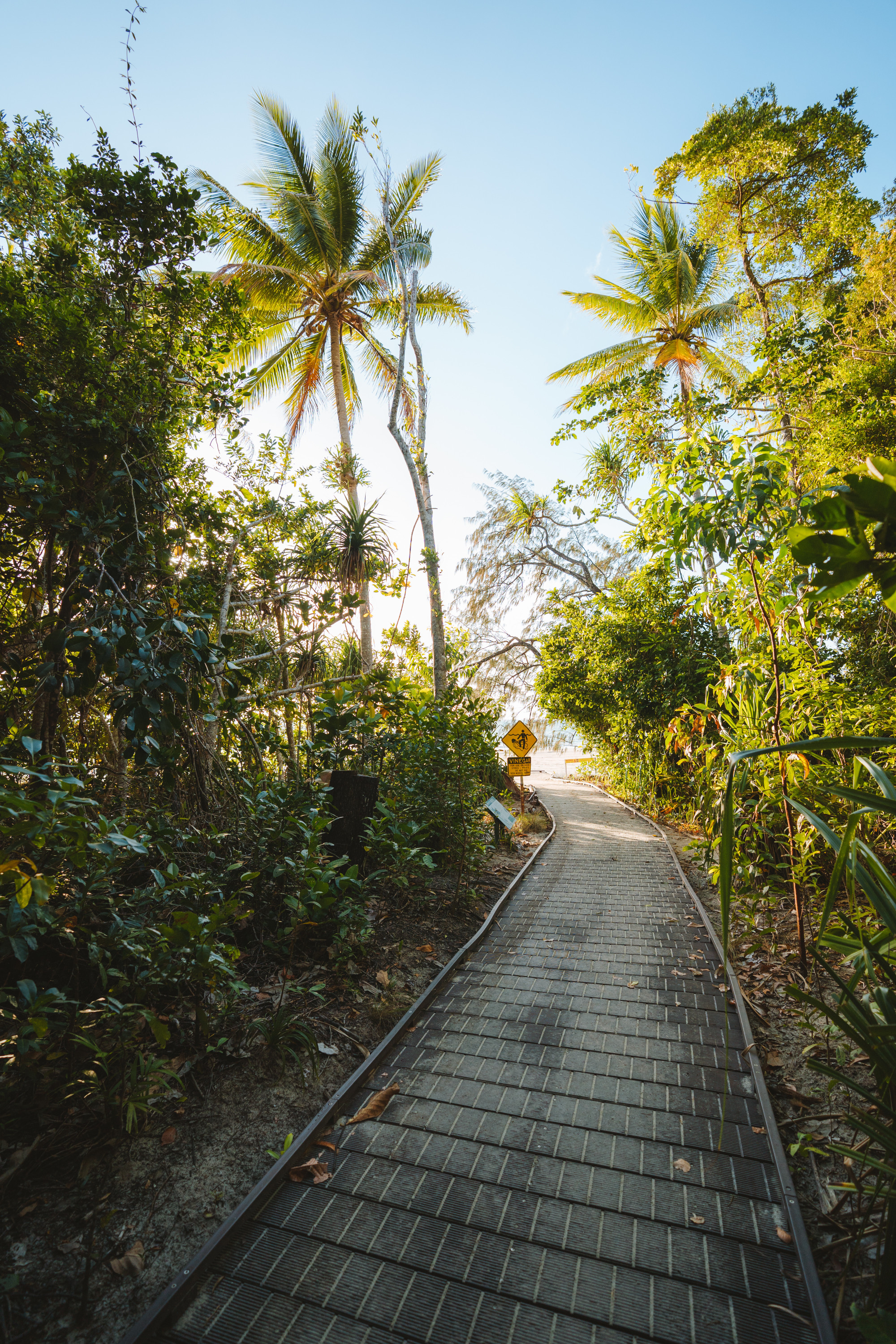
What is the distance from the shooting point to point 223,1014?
288 cm

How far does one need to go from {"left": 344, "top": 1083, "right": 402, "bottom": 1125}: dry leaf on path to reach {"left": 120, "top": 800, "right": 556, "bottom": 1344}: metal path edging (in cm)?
9

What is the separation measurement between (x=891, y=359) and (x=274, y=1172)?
11197 millimetres

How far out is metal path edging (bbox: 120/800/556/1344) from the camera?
5.50 ft

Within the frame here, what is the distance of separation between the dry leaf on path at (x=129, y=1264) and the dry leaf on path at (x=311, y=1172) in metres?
0.55

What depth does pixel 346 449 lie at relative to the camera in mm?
10633

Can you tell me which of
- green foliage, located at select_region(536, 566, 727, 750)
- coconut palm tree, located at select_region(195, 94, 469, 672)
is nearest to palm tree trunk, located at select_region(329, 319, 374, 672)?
coconut palm tree, located at select_region(195, 94, 469, 672)

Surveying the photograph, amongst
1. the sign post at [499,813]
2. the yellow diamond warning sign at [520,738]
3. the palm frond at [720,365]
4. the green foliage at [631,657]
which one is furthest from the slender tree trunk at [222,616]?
the palm frond at [720,365]

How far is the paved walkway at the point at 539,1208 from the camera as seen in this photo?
5.68 feet

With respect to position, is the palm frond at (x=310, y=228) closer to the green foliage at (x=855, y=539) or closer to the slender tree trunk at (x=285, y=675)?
the slender tree trunk at (x=285, y=675)

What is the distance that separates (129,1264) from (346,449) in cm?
1075

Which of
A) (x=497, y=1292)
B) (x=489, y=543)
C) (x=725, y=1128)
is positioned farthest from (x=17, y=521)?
(x=489, y=543)

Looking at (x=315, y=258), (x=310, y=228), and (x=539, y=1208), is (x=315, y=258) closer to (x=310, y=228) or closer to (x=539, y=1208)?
(x=310, y=228)

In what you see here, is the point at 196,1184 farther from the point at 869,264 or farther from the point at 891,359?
the point at 869,264

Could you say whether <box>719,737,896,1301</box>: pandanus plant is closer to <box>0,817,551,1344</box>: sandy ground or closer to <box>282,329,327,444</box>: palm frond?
<box>0,817,551,1344</box>: sandy ground
